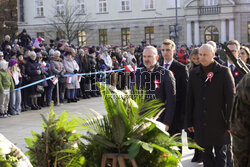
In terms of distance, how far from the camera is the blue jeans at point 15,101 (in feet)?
41.6

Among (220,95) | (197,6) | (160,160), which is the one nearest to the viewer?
(160,160)

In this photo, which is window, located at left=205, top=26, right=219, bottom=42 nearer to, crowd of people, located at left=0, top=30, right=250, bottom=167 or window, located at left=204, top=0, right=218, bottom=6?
window, located at left=204, top=0, right=218, bottom=6

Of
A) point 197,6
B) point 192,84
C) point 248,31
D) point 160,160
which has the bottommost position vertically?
point 160,160

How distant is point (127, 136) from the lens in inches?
124

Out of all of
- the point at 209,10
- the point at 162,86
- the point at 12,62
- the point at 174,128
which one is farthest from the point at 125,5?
the point at 162,86

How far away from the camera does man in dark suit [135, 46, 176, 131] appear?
18.3 feet

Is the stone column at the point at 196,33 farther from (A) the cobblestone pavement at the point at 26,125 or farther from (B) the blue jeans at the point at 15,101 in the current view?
(B) the blue jeans at the point at 15,101

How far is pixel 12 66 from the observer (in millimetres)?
12891

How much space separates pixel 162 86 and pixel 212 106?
704mm

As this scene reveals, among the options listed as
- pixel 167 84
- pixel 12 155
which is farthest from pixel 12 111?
pixel 12 155

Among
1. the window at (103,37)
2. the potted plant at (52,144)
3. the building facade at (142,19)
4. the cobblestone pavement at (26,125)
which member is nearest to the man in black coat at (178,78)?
the cobblestone pavement at (26,125)

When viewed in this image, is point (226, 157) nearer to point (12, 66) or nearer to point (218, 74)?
point (218, 74)

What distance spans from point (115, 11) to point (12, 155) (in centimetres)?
4938

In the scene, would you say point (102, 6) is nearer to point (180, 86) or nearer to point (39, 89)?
point (39, 89)
